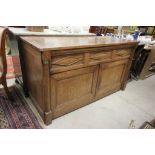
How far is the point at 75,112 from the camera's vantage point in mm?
1719

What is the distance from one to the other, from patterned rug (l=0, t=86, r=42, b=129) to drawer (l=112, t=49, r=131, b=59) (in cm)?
128

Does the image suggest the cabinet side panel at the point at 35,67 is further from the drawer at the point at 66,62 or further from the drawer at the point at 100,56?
the drawer at the point at 100,56

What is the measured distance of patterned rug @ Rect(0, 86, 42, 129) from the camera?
1.45m

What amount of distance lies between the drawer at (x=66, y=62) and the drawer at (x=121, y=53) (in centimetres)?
56

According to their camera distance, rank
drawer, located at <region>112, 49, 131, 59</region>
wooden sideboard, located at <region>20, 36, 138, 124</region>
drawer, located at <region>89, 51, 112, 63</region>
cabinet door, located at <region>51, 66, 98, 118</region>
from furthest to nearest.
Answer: drawer, located at <region>112, 49, 131, 59</region> < drawer, located at <region>89, 51, 112, 63</region> < cabinet door, located at <region>51, 66, 98, 118</region> < wooden sideboard, located at <region>20, 36, 138, 124</region>

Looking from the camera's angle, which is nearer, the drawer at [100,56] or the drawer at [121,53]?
the drawer at [100,56]

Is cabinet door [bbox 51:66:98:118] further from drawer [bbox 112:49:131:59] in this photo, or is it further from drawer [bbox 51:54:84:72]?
drawer [bbox 112:49:131:59]

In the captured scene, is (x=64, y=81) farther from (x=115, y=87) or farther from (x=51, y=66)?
(x=115, y=87)

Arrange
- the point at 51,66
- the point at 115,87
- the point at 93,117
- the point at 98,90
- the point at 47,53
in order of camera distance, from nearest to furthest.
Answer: the point at 47,53 → the point at 51,66 → the point at 93,117 → the point at 98,90 → the point at 115,87

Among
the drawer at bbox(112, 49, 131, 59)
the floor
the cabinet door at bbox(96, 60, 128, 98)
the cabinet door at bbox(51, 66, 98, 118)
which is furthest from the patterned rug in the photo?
the drawer at bbox(112, 49, 131, 59)

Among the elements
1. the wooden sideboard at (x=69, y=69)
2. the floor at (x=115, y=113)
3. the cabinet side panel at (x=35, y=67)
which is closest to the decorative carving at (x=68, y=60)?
the wooden sideboard at (x=69, y=69)

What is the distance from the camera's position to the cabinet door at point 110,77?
177 centimetres

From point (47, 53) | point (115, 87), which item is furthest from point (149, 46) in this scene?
point (47, 53)

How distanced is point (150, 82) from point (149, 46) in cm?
76
